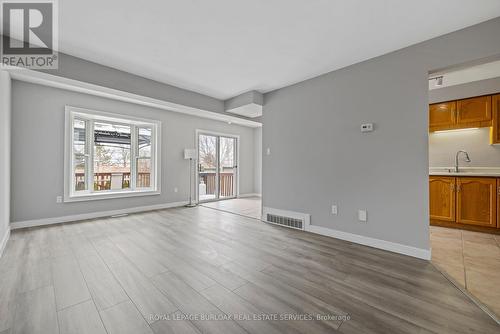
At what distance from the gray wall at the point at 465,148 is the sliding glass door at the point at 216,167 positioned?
5.17 metres

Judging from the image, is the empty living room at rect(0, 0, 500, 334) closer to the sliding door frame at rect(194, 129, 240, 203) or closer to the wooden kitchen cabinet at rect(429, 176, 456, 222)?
the wooden kitchen cabinet at rect(429, 176, 456, 222)

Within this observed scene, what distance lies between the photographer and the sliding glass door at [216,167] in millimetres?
6363

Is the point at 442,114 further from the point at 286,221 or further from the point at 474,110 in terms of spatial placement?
the point at 286,221

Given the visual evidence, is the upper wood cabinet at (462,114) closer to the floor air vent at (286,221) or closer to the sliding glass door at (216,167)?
the floor air vent at (286,221)

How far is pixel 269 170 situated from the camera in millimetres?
4176

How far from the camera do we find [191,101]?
426cm

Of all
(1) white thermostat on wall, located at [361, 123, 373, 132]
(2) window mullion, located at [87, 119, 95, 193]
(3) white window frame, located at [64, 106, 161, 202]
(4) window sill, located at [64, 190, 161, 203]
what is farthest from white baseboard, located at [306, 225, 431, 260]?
(2) window mullion, located at [87, 119, 95, 193]

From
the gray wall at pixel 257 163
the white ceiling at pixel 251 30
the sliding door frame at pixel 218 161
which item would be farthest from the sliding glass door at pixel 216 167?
the white ceiling at pixel 251 30

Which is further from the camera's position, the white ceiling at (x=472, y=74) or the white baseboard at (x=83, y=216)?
the white baseboard at (x=83, y=216)

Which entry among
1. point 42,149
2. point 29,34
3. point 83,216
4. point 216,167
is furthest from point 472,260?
point 42,149

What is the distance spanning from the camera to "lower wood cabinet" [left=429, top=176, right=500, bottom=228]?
330cm

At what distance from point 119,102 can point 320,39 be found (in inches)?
167

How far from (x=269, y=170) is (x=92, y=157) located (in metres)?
3.68

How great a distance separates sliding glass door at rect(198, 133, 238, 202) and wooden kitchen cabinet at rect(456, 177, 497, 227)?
5438 millimetres
